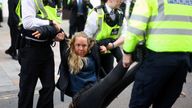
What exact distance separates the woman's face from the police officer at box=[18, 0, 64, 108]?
225 millimetres

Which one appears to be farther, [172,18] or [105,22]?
[105,22]

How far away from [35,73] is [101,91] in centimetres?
88

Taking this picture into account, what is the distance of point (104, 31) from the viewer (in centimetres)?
502

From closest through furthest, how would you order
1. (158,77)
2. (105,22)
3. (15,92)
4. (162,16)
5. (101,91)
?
(162,16) → (158,77) → (101,91) → (105,22) → (15,92)

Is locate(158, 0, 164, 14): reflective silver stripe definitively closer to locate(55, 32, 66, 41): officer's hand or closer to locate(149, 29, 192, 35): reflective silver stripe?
locate(149, 29, 192, 35): reflective silver stripe

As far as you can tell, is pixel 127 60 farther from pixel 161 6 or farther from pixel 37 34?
pixel 37 34

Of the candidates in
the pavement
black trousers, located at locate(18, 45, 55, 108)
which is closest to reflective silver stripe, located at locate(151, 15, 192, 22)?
black trousers, located at locate(18, 45, 55, 108)

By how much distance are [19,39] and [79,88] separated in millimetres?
821

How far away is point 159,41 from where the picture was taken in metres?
3.33

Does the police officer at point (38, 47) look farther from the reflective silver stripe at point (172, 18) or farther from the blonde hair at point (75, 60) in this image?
the reflective silver stripe at point (172, 18)

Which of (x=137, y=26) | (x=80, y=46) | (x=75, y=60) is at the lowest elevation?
(x=75, y=60)

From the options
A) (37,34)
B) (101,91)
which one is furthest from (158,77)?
(37,34)

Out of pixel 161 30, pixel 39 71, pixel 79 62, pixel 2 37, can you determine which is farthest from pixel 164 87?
pixel 2 37

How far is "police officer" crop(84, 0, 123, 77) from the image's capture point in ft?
16.0
